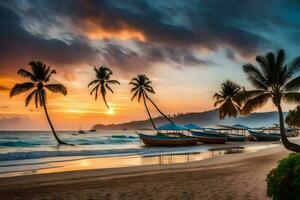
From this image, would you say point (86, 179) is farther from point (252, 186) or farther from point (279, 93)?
point (279, 93)

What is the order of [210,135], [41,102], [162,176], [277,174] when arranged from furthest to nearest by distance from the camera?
[210,135] < [41,102] < [162,176] < [277,174]

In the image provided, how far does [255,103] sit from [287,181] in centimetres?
2165

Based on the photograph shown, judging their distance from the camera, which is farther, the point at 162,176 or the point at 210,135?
the point at 210,135

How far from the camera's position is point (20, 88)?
142ft

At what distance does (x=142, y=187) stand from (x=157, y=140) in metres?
33.9

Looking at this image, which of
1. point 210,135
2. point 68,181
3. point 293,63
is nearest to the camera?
point 68,181

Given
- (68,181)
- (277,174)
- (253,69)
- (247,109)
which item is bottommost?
(68,181)

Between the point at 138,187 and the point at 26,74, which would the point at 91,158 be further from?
the point at 26,74

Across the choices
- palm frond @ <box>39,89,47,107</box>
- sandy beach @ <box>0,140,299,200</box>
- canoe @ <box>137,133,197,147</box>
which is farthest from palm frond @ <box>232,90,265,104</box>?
palm frond @ <box>39,89,47,107</box>

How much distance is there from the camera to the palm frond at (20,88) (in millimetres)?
42612

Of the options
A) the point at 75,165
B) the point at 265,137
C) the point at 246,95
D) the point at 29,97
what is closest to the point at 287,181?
the point at 75,165

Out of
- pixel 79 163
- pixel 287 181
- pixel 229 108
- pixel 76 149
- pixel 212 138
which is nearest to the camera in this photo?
pixel 287 181

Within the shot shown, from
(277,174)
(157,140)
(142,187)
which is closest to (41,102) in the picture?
(157,140)

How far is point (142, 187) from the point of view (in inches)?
459
